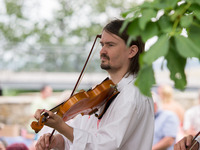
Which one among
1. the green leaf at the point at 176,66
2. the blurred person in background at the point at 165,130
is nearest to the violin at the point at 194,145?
the green leaf at the point at 176,66

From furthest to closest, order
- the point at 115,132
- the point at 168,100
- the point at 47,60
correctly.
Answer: the point at 47,60 → the point at 168,100 → the point at 115,132

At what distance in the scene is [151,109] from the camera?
2.60 meters

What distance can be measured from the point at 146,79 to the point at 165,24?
0.68 feet

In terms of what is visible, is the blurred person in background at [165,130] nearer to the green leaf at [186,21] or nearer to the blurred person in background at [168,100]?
the blurred person in background at [168,100]

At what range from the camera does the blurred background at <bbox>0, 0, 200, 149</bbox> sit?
11748 millimetres

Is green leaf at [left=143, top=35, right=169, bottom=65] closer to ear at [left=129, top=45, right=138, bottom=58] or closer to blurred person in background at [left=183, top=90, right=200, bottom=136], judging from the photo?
ear at [left=129, top=45, right=138, bottom=58]

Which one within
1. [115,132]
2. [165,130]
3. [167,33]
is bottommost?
[165,130]

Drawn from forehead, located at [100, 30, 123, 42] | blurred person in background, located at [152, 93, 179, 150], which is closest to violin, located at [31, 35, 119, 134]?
forehead, located at [100, 30, 123, 42]

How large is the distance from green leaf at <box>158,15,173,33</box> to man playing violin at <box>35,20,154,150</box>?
3.63ft

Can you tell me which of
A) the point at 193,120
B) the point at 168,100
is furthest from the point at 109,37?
the point at 168,100

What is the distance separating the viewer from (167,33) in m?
1.32

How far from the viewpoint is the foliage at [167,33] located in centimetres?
128

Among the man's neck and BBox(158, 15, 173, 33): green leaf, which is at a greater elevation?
BBox(158, 15, 173, 33): green leaf

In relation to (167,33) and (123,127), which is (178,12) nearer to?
(167,33)
